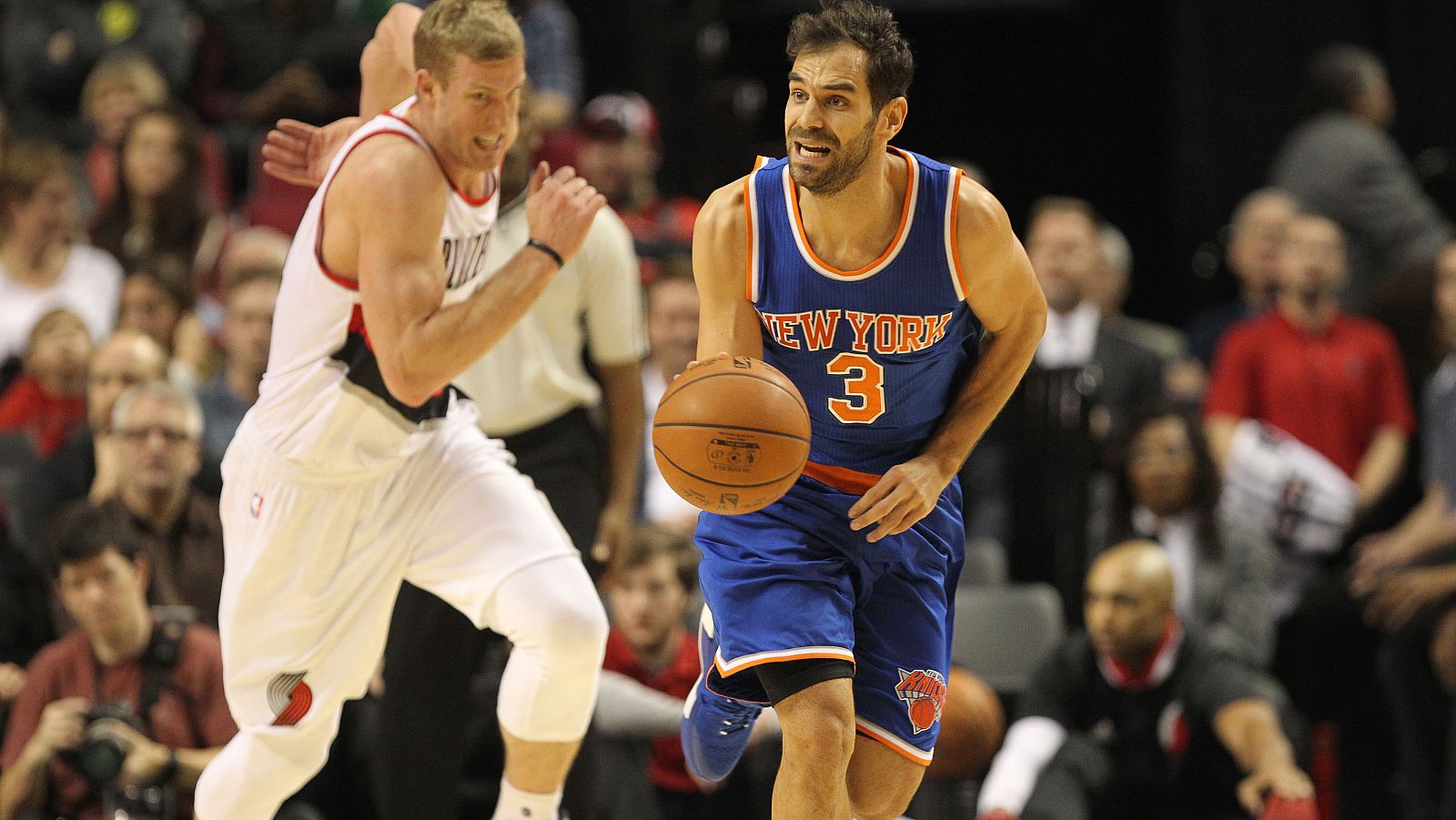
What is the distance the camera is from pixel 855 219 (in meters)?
4.43

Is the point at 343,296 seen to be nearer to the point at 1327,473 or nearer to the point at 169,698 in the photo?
the point at 169,698

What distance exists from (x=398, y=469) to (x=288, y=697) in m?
0.66

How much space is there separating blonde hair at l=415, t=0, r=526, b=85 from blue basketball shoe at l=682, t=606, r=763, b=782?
4.95 feet

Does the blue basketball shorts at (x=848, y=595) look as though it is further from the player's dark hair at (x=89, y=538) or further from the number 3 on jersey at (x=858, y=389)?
the player's dark hair at (x=89, y=538)

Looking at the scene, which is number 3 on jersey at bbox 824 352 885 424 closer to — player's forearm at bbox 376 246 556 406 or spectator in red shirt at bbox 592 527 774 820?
player's forearm at bbox 376 246 556 406

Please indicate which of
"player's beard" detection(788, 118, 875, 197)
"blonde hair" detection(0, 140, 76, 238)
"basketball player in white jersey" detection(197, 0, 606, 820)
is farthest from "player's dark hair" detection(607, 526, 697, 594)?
"blonde hair" detection(0, 140, 76, 238)

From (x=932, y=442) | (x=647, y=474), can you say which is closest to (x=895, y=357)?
(x=932, y=442)

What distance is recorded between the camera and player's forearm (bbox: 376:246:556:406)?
4418mm

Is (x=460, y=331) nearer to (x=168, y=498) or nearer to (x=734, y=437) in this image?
(x=734, y=437)

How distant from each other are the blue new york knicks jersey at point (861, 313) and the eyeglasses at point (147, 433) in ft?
9.71

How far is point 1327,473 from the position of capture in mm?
8102

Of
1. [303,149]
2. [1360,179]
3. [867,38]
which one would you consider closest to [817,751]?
[867,38]

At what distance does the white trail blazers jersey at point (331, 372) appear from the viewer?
15.2ft

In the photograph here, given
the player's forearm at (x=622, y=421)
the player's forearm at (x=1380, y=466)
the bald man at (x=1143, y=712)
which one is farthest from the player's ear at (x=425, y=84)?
the player's forearm at (x=1380, y=466)
